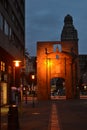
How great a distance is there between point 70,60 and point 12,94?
31152mm

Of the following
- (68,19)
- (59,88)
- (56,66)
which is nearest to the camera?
(56,66)

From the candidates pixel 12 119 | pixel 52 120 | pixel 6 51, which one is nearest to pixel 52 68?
pixel 6 51

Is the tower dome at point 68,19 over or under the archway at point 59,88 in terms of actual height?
over

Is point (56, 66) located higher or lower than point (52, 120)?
higher

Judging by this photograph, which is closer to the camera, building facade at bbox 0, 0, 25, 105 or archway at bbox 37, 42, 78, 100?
building facade at bbox 0, 0, 25, 105

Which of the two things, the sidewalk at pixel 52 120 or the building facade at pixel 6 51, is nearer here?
the sidewalk at pixel 52 120

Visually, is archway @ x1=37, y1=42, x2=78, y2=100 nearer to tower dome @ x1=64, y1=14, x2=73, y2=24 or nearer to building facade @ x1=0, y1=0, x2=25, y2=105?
building facade @ x1=0, y1=0, x2=25, y2=105

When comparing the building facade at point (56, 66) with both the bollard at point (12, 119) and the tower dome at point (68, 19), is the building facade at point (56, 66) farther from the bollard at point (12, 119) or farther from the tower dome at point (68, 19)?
the tower dome at point (68, 19)

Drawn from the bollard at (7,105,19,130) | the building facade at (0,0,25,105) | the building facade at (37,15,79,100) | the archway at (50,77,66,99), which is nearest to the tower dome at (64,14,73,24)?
the archway at (50,77,66,99)

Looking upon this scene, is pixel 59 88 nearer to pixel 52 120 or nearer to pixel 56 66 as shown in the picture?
pixel 56 66

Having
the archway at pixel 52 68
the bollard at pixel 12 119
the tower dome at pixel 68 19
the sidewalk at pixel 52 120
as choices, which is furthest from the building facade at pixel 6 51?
the tower dome at pixel 68 19

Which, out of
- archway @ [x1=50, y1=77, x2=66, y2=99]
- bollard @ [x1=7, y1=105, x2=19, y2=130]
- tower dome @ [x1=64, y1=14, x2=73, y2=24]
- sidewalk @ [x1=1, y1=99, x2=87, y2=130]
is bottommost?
sidewalk @ [x1=1, y1=99, x2=87, y2=130]

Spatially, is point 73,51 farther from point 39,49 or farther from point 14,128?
point 14,128

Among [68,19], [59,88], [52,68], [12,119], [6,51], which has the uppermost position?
[68,19]
